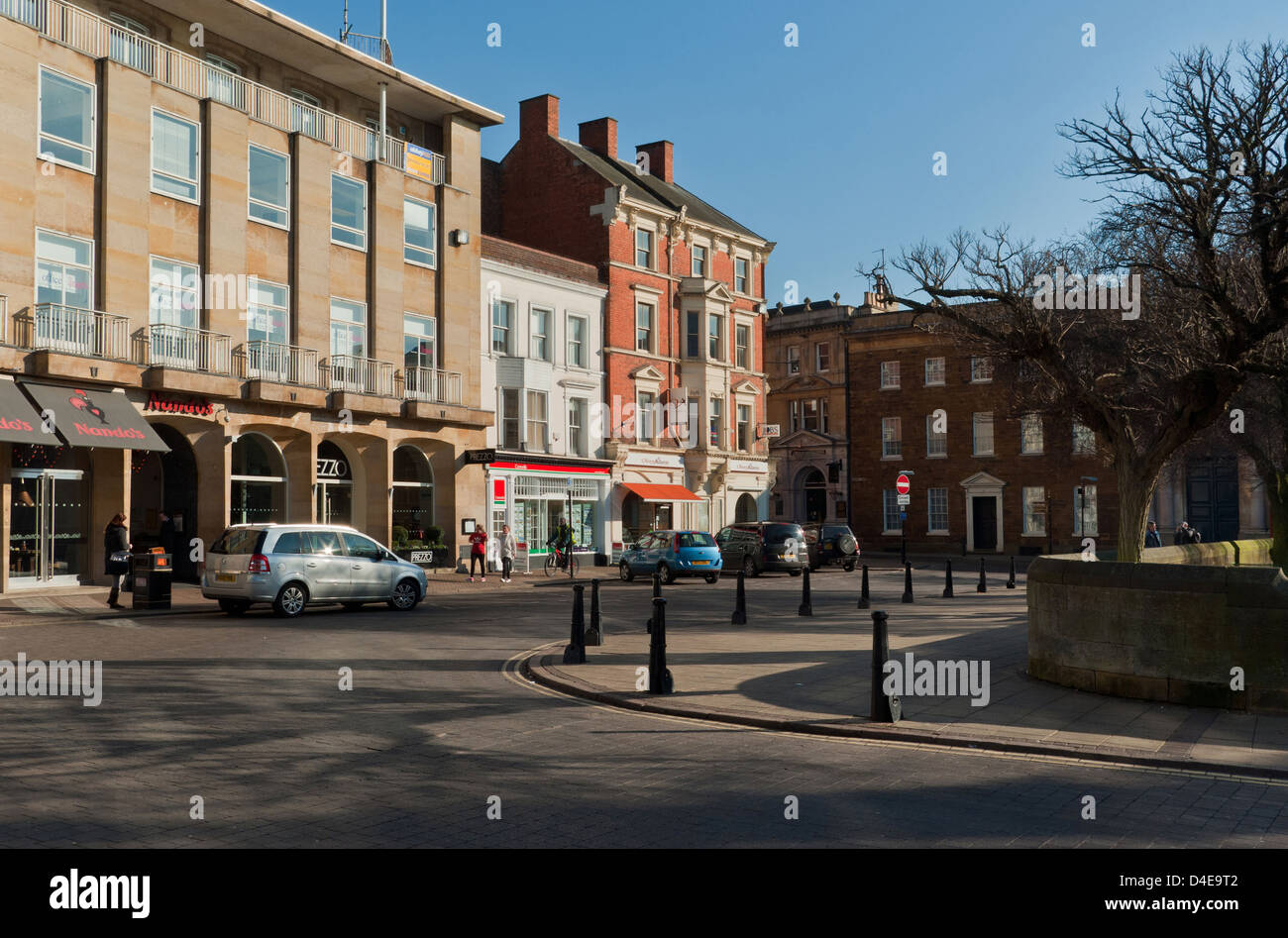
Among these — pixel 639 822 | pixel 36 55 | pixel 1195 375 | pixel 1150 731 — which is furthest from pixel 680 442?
pixel 639 822

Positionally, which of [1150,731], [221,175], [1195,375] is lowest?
[1150,731]

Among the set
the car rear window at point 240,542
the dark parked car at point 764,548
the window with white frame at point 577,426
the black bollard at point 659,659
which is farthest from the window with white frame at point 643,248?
the black bollard at point 659,659

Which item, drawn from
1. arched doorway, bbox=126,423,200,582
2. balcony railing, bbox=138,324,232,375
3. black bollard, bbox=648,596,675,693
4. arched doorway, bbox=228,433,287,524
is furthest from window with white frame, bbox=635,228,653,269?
black bollard, bbox=648,596,675,693

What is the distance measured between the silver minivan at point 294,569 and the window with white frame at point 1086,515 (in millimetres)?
39642

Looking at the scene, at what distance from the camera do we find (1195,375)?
14383mm

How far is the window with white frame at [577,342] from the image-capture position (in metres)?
41.1

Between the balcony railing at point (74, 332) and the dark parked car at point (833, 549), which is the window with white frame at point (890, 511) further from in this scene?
the balcony railing at point (74, 332)

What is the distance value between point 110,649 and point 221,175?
17.0 metres

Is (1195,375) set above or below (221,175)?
below

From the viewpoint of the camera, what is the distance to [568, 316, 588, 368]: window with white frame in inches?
1617

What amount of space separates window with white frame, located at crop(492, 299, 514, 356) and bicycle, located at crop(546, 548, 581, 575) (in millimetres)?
7149

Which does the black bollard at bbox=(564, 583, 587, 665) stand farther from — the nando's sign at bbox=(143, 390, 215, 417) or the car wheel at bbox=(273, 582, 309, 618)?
the nando's sign at bbox=(143, 390, 215, 417)
